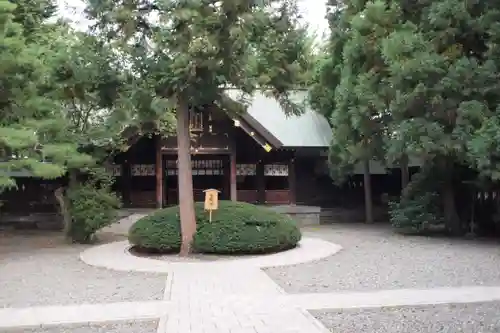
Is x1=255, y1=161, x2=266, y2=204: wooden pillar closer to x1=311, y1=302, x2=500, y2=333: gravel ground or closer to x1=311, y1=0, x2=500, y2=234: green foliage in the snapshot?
x1=311, y1=0, x2=500, y2=234: green foliage

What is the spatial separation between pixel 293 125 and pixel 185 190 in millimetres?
12215

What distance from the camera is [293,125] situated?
24578 millimetres

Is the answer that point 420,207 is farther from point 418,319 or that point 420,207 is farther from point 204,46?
point 418,319

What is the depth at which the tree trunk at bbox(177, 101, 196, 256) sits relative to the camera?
42.6 ft

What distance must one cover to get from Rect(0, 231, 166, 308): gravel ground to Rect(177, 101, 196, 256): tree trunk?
8.18 feet

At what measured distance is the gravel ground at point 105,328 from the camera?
6387 mm

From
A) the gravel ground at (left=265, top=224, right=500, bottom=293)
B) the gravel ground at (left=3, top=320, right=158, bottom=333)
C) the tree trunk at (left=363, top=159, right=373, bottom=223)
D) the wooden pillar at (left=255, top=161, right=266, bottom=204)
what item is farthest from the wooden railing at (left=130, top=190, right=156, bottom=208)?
the gravel ground at (left=3, top=320, right=158, bottom=333)

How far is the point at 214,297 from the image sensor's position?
26.1ft

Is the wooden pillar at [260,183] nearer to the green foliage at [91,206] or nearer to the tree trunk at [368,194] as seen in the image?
the tree trunk at [368,194]

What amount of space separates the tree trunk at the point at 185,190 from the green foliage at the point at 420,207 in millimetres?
7738

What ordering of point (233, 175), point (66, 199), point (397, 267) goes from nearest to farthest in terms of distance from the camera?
point (397, 267), point (66, 199), point (233, 175)

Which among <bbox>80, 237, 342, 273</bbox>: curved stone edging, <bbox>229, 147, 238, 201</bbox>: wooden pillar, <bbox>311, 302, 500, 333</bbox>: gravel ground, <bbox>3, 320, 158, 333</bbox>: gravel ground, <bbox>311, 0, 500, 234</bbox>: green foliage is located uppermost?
<bbox>311, 0, 500, 234</bbox>: green foliage

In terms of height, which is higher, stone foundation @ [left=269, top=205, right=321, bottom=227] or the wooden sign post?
the wooden sign post

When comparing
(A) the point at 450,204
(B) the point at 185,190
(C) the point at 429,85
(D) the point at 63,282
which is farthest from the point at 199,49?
(A) the point at 450,204
